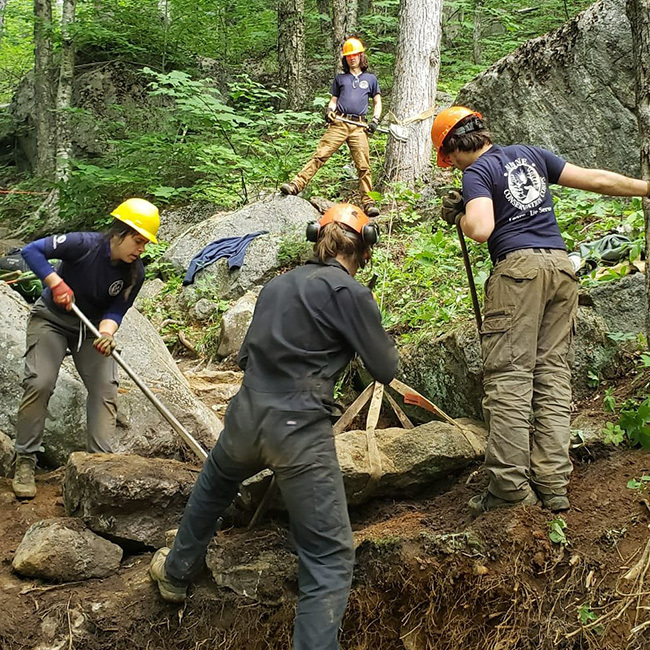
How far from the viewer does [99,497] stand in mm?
3922

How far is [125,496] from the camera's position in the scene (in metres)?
3.96

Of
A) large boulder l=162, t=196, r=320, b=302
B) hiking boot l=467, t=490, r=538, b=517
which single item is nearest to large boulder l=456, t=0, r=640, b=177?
large boulder l=162, t=196, r=320, b=302

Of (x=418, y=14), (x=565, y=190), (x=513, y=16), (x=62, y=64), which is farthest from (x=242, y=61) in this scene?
(x=565, y=190)

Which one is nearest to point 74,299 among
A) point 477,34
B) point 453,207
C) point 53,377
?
point 53,377

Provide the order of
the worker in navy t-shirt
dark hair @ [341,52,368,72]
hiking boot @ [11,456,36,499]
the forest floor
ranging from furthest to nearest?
dark hair @ [341,52,368,72], the worker in navy t-shirt, hiking boot @ [11,456,36,499], the forest floor

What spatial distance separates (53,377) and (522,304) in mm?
3148

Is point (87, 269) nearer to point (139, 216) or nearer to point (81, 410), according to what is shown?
point (139, 216)

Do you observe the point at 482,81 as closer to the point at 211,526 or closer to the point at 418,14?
the point at 418,14

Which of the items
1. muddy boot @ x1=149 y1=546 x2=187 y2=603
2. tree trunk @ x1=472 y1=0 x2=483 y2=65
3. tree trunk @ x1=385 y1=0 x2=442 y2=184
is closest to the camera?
muddy boot @ x1=149 y1=546 x2=187 y2=603

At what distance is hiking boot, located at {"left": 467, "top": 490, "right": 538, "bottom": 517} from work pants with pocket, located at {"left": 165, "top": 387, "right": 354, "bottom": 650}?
0.92 metres

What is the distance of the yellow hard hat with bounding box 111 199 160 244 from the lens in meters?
4.26

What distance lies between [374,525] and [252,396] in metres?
1.47

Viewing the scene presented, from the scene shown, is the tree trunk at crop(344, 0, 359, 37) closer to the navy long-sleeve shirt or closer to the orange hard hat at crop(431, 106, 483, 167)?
the orange hard hat at crop(431, 106, 483, 167)

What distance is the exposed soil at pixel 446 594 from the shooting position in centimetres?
302
